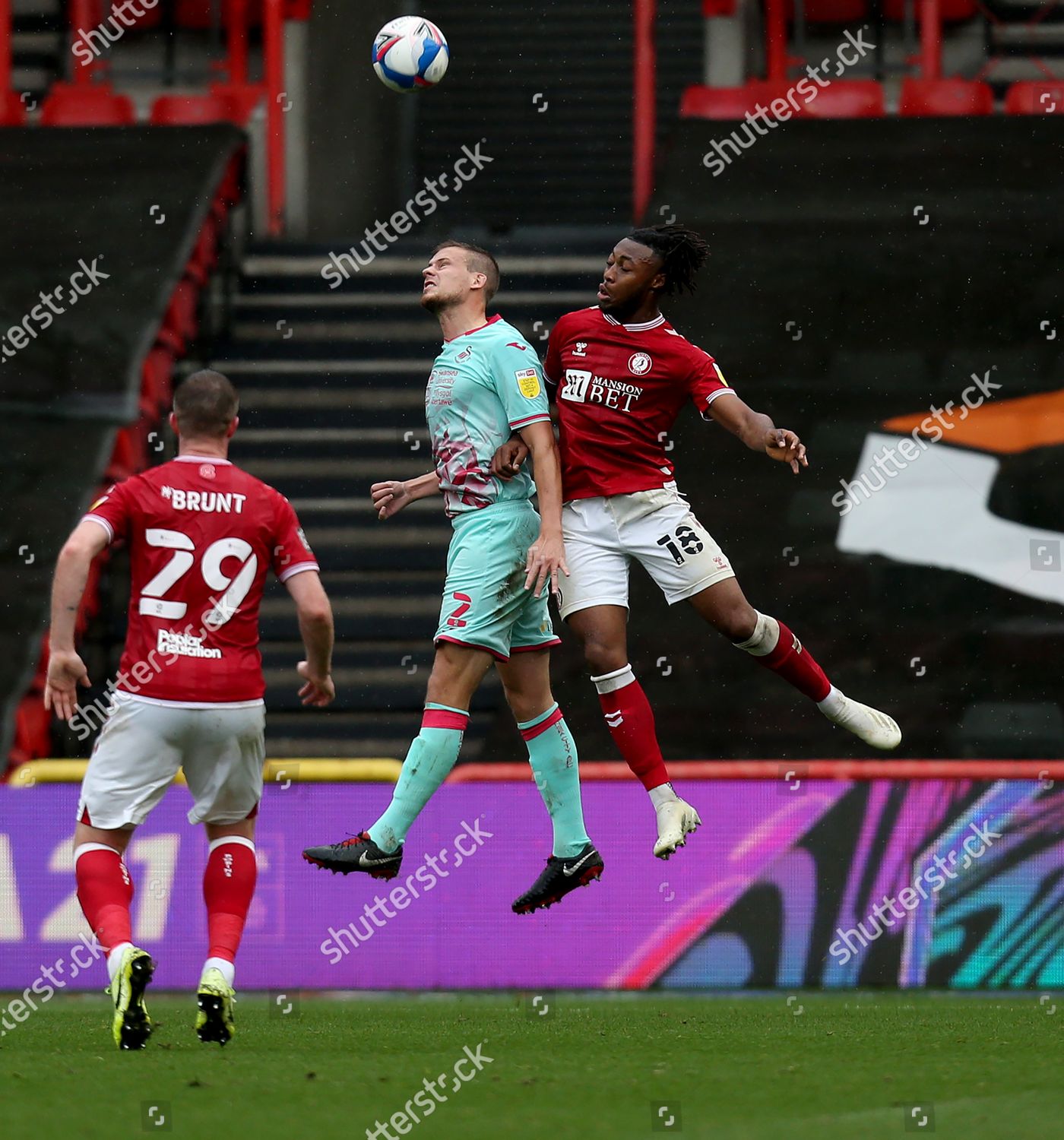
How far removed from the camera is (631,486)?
678 cm

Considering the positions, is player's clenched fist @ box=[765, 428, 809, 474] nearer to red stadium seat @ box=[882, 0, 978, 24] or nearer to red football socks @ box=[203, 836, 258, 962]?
red football socks @ box=[203, 836, 258, 962]

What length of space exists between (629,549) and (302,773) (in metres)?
2.97

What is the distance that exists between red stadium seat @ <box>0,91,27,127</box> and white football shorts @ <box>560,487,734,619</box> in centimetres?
1006

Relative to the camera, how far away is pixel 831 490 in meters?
12.1

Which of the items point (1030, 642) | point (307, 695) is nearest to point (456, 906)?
point (307, 695)

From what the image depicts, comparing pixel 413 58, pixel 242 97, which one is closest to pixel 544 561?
pixel 413 58

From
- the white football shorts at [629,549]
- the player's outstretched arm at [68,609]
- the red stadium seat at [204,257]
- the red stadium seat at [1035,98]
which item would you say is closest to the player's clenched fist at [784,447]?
the white football shorts at [629,549]

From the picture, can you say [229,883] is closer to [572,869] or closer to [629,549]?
[572,869]

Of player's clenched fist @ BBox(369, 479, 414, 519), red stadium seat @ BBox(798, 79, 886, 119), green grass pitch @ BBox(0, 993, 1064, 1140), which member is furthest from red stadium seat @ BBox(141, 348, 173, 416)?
player's clenched fist @ BBox(369, 479, 414, 519)

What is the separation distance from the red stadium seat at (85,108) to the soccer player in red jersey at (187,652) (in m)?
10.2

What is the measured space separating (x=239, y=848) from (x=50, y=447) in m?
6.29

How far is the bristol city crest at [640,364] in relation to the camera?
22.1 feet

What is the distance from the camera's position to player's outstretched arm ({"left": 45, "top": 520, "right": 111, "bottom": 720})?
5844 millimetres

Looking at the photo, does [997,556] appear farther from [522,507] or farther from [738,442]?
[522,507]
